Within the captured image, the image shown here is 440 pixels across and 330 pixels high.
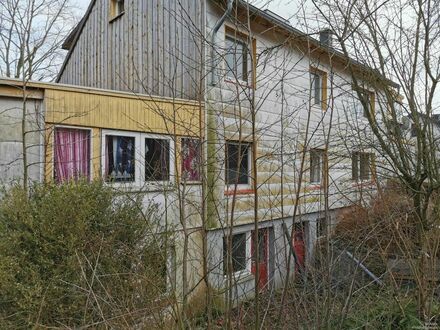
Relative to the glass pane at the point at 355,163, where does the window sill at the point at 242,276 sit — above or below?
below

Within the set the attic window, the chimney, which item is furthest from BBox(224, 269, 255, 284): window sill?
the attic window

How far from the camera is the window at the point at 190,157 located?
3456mm

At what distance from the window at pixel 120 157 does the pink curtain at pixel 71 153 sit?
0.45m

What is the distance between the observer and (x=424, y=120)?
4.89 metres

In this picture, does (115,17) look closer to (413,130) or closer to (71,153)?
(71,153)

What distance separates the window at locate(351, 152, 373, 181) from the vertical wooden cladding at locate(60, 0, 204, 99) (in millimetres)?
4406

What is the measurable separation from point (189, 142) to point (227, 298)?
1466 mm

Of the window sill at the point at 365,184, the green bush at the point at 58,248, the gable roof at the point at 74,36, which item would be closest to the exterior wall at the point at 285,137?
the window sill at the point at 365,184

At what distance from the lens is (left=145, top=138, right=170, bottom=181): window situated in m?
8.33

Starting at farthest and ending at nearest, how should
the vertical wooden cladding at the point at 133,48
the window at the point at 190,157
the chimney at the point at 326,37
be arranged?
the vertical wooden cladding at the point at 133,48 < the chimney at the point at 326,37 < the window at the point at 190,157

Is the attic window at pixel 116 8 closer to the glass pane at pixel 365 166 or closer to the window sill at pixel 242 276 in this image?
the glass pane at pixel 365 166

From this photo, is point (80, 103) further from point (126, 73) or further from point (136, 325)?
point (136, 325)

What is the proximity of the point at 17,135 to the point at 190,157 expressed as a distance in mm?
4481

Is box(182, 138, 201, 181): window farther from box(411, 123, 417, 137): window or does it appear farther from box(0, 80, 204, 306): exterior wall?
box(411, 123, 417, 137): window
